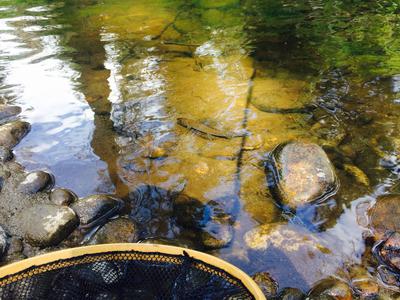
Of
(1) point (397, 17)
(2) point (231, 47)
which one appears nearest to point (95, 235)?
(2) point (231, 47)

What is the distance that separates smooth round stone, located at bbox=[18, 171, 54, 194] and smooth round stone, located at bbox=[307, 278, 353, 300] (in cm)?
314

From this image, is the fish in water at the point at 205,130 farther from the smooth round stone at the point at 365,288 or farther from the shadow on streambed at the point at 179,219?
the smooth round stone at the point at 365,288

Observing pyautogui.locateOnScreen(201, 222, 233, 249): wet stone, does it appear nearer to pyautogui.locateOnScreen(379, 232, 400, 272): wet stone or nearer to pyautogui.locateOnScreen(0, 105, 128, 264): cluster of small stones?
pyautogui.locateOnScreen(0, 105, 128, 264): cluster of small stones

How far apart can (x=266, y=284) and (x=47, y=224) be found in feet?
7.03

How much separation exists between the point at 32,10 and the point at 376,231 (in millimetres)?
14018

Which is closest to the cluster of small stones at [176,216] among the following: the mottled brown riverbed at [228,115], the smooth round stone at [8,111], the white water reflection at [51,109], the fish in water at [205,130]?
the mottled brown riverbed at [228,115]

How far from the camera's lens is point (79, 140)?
5312mm

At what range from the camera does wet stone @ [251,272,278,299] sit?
298 centimetres

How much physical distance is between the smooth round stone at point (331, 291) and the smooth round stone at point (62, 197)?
264 cm

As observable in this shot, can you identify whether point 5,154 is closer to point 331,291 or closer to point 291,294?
point 291,294

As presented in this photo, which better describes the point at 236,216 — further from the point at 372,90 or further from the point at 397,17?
the point at 397,17

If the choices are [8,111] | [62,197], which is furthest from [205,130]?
[8,111]

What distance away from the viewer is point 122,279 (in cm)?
250

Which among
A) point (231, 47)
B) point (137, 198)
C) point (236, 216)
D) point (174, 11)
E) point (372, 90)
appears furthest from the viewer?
point (174, 11)
